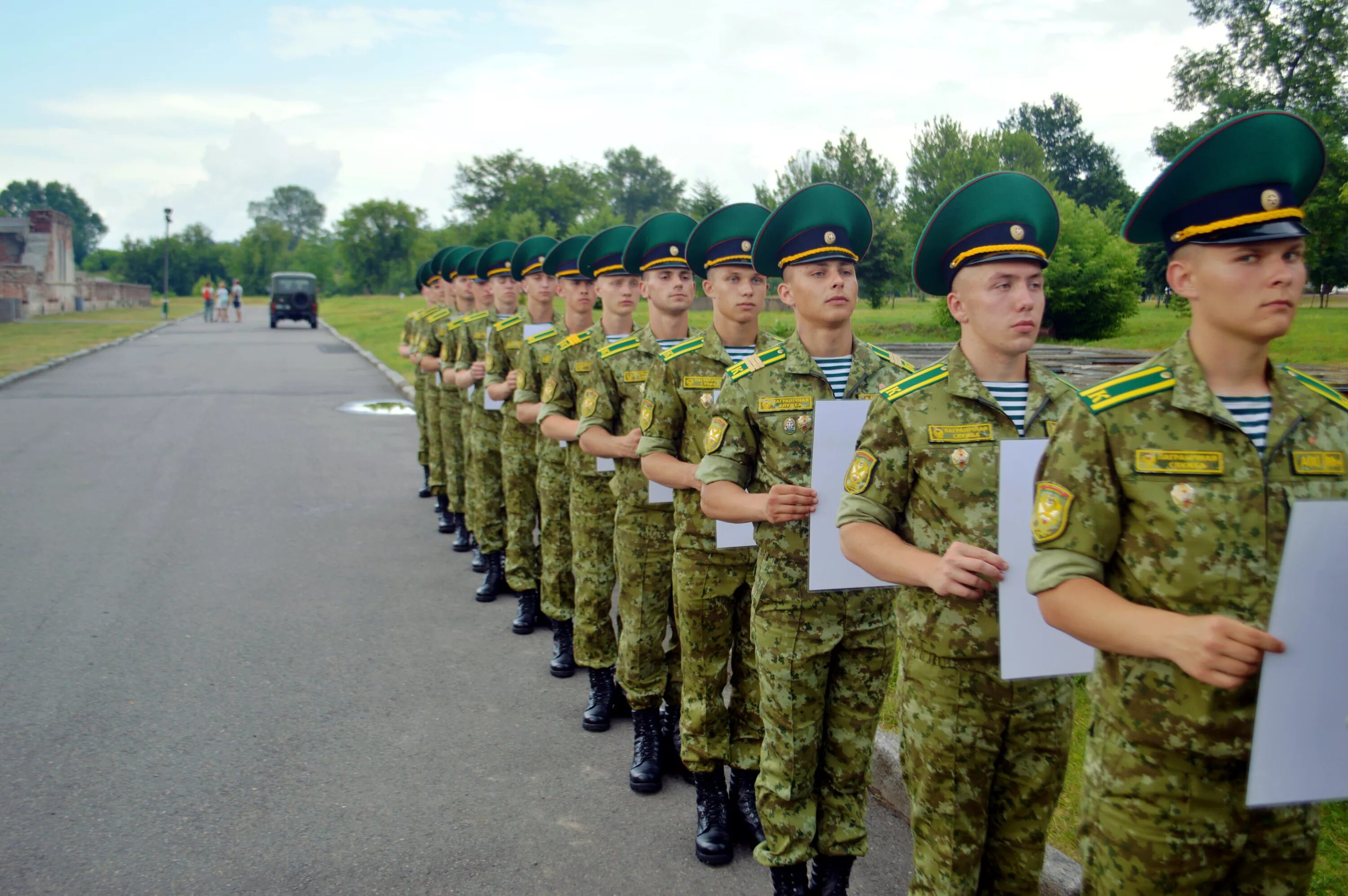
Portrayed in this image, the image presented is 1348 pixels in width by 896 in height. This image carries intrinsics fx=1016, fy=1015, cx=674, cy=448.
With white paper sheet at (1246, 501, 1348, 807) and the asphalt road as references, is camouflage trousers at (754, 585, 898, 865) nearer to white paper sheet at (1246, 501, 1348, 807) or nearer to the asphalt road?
the asphalt road

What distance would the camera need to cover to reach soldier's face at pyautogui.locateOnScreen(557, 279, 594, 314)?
6.04 m

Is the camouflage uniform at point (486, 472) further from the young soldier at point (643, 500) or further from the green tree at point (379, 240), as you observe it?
the green tree at point (379, 240)

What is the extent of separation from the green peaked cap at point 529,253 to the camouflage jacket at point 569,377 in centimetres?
167

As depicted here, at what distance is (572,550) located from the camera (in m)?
5.74

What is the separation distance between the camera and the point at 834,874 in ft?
10.9

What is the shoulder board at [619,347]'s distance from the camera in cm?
489

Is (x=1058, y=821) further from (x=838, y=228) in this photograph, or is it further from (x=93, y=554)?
(x=93, y=554)

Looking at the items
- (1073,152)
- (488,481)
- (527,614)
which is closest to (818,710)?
(527,614)

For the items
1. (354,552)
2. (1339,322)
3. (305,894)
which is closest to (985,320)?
(305,894)

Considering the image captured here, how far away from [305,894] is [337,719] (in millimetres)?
1634

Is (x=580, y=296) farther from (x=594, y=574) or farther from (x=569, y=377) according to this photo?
(x=594, y=574)

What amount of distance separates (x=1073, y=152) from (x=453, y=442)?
66086mm

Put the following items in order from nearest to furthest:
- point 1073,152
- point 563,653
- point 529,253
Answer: point 563,653 < point 529,253 < point 1073,152

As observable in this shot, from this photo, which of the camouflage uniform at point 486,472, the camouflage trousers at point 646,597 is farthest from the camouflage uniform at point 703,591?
the camouflage uniform at point 486,472
